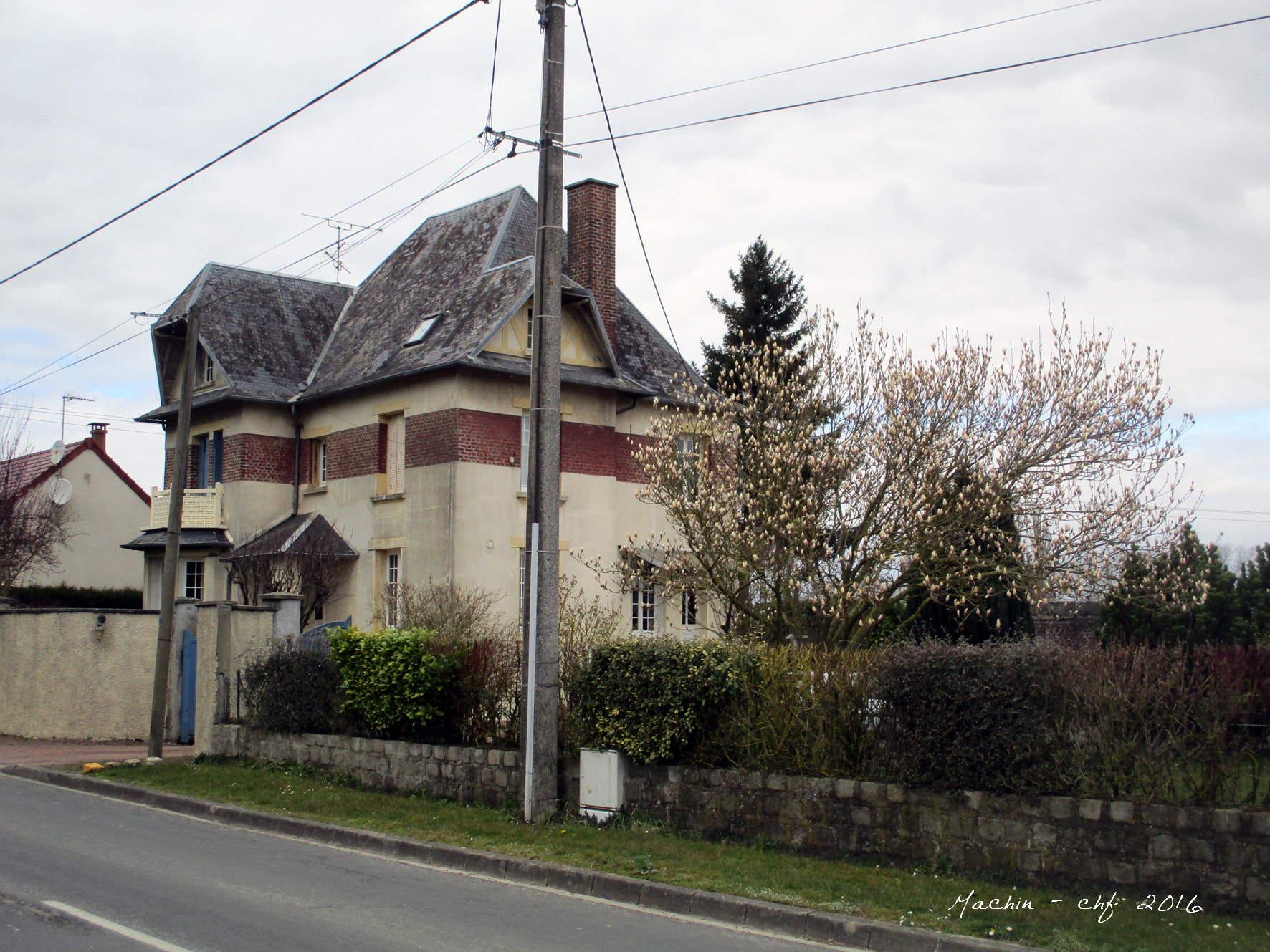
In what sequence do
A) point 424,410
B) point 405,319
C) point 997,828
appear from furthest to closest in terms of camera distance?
1. point 405,319
2. point 424,410
3. point 997,828

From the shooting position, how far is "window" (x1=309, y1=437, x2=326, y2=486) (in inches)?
1029

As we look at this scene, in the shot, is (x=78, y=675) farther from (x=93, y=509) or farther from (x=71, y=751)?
(x=93, y=509)

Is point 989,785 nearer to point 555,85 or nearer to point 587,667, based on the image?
point 587,667

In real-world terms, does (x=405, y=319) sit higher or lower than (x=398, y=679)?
higher

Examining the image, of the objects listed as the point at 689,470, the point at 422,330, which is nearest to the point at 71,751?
the point at 422,330

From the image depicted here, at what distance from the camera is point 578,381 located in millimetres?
23625

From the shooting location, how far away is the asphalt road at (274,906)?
7180 mm

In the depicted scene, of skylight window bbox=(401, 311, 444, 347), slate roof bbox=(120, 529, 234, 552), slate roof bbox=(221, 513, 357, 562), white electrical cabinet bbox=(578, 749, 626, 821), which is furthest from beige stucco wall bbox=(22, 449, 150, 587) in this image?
white electrical cabinet bbox=(578, 749, 626, 821)

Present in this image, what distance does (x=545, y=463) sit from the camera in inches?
443

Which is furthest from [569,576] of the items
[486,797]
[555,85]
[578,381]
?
[555,85]

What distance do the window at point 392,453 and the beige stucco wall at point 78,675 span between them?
236 inches

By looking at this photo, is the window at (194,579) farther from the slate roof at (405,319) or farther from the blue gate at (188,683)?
the blue gate at (188,683)

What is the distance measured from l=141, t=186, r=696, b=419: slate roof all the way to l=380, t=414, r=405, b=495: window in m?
0.97

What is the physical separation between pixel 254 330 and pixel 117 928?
21763mm
